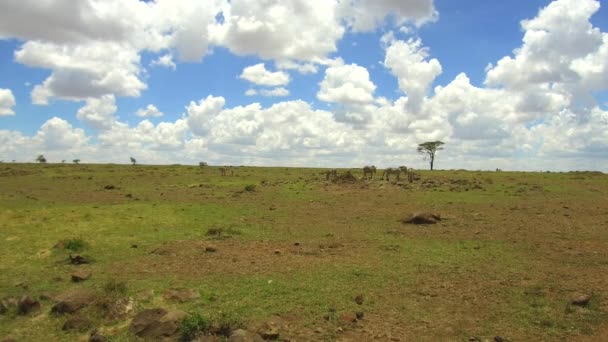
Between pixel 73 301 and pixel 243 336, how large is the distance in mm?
4852

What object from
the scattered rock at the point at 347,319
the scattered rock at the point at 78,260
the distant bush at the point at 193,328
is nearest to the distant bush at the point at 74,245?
the scattered rock at the point at 78,260

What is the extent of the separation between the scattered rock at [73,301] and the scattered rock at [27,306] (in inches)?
19.5

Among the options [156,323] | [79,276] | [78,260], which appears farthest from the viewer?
[78,260]

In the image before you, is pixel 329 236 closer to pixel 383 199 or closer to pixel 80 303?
pixel 80 303

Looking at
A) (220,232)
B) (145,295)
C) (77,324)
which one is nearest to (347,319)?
(145,295)

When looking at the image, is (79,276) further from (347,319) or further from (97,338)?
(347,319)

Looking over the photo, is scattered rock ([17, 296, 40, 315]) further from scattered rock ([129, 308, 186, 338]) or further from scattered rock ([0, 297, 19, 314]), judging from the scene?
scattered rock ([129, 308, 186, 338])

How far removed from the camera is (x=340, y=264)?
16.1 m

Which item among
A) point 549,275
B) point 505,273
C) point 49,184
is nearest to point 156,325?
point 505,273

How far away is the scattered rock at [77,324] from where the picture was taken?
35.3ft

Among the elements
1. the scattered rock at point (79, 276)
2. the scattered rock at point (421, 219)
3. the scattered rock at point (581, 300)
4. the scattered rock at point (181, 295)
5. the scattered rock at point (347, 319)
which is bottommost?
the scattered rock at point (79, 276)

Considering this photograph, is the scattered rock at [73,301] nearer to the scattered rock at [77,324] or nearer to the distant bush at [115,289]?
the distant bush at [115,289]

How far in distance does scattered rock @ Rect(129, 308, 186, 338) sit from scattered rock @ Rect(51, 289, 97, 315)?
1.84 m

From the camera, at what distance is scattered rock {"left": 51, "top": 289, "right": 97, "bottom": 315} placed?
37.8 ft
